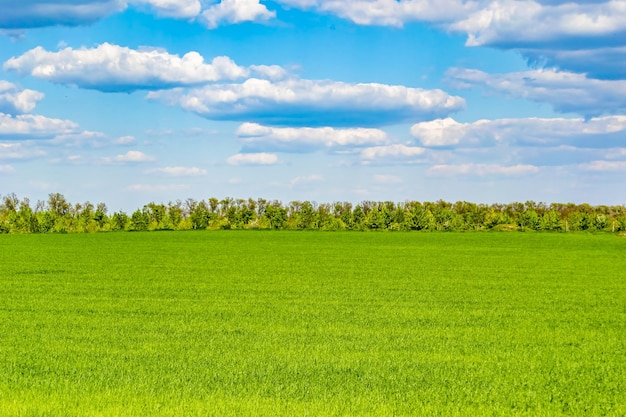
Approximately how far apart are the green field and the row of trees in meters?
29.5

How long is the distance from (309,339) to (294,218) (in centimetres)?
4829

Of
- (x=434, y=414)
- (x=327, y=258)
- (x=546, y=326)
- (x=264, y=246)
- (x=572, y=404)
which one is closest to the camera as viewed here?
(x=434, y=414)

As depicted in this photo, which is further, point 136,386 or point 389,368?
point 389,368

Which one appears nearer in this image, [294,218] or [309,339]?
[309,339]

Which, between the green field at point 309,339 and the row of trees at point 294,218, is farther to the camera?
the row of trees at point 294,218

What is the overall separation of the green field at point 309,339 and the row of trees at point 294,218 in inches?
1159

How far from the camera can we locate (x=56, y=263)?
3066cm

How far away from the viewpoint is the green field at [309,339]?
9.23 m

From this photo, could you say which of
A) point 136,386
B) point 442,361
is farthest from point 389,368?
point 136,386

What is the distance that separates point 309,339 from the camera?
13.2 meters

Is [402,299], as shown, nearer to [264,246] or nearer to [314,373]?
[314,373]

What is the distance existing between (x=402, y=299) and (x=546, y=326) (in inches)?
183

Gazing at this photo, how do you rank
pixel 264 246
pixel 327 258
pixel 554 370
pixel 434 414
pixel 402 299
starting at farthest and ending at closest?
pixel 264 246
pixel 327 258
pixel 402 299
pixel 554 370
pixel 434 414

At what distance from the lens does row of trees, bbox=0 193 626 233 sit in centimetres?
5881
